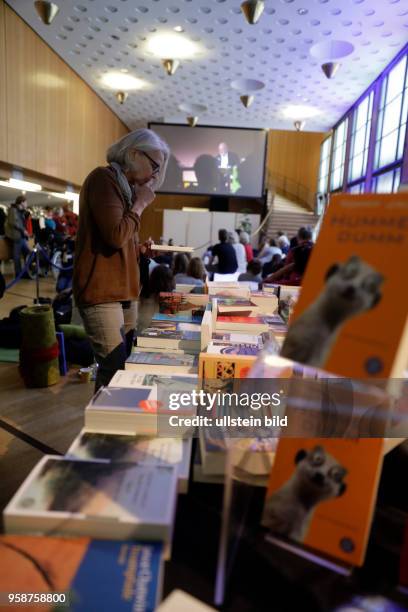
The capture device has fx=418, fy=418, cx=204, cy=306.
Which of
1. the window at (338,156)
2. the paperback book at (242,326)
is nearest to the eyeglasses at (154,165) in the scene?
the paperback book at (242,326)

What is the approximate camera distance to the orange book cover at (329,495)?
63cm

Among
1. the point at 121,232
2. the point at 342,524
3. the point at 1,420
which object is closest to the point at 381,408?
the point at 342,524

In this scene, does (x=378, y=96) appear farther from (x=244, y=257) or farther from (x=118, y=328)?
(x=118, y=328)

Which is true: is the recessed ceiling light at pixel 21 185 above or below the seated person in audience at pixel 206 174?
below

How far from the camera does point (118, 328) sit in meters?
1.65

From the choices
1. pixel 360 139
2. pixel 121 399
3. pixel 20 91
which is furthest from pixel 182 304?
pixel 360 139

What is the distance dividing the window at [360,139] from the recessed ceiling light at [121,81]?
443cm

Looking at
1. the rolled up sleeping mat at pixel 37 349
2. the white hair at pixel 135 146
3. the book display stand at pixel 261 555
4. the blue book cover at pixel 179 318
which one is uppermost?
the white hair at pixel 135 146

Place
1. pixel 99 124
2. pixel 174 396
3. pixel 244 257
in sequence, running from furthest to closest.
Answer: pixel 99 124, pixel 244 257, pixel 174 396

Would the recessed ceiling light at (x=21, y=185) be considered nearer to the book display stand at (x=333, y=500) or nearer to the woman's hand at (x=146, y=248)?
the woman's hand at (x=146, y=248)

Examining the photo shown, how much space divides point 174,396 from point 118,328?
76cm

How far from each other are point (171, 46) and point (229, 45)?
0.90 metres

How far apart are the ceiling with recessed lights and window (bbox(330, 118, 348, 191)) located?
1.04 metres

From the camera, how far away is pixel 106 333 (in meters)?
1.62
